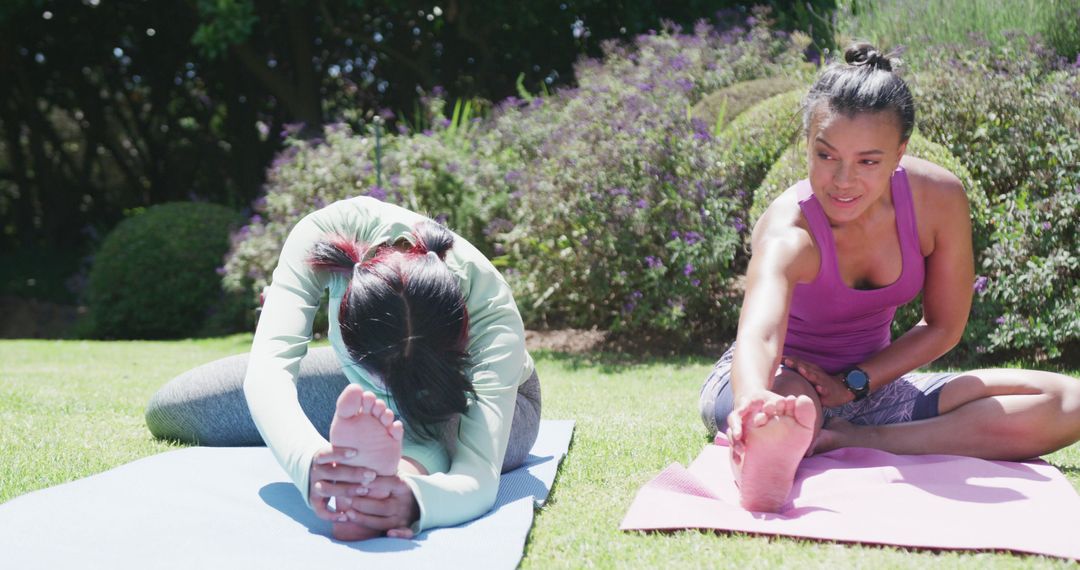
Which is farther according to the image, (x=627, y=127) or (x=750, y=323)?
(x=627, y=127)

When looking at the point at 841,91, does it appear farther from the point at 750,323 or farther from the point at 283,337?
the point at 283,337

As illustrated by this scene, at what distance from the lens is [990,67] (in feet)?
20.4

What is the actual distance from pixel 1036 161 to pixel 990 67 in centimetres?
94

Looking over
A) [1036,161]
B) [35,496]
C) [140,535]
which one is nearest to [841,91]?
[140,535]

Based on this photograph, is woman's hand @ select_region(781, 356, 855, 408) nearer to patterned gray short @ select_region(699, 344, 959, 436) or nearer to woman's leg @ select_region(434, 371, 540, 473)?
patterned gray short @ select_region(699, 344, 959, 436)

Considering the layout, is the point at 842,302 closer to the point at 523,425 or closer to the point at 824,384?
the point at 824,384

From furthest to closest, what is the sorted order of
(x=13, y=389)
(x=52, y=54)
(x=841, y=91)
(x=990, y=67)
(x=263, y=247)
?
(x=52, y=54)
(x=263, y=247)
(x=990, y=67)
(x=13, y=389)
(x=841, y=91)

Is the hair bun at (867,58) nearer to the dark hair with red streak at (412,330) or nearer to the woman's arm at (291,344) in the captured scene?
the dark hair with red streak at (412,330)

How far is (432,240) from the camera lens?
97.7 inches

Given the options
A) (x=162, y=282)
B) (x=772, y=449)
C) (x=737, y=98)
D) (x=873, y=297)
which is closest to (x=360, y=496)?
(x=772, y=449)

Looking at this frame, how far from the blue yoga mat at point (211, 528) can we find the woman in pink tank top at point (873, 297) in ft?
2.40

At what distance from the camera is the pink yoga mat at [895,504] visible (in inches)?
88.4

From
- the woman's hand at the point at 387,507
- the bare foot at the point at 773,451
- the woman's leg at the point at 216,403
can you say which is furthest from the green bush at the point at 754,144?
the woman's hand at the point at 387,507

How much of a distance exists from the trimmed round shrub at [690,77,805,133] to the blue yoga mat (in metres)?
4.98
